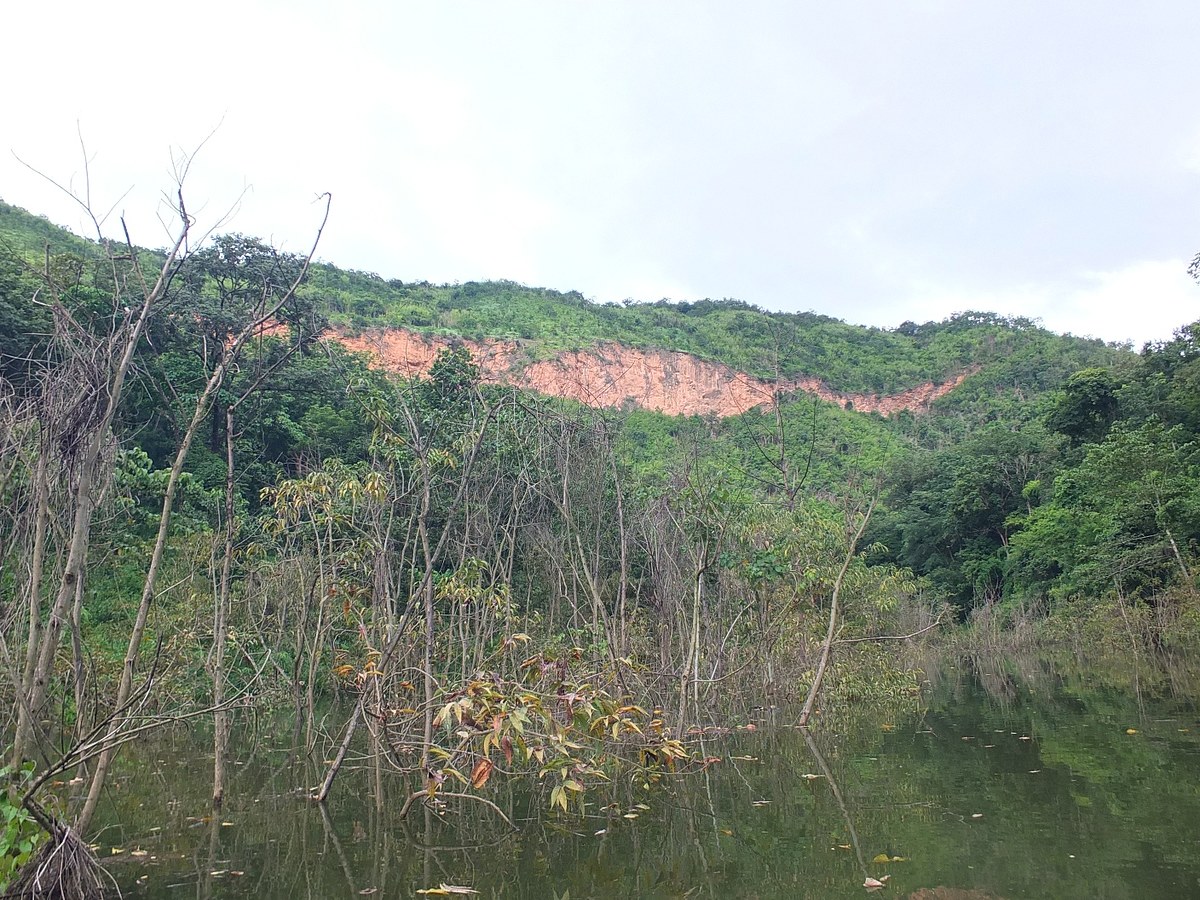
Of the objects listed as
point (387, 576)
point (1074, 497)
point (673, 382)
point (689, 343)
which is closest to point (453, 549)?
point (387, 576)

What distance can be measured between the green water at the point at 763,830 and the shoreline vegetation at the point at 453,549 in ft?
1.33

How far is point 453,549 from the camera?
40.5 ft

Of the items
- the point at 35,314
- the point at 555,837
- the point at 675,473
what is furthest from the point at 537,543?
the point at 35,314

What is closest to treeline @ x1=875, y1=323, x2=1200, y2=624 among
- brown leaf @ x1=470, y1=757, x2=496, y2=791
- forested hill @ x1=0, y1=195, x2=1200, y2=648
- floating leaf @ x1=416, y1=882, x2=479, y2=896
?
forested hill @ x1=0, y1=195, x2=1200, y2=648

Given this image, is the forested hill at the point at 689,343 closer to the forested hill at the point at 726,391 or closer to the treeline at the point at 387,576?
the forested hill at the point at 726,391

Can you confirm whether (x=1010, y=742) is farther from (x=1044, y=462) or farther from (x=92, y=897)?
(x=1044, y=462)

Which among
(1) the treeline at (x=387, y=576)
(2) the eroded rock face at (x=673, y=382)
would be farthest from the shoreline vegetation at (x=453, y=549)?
(2) the eroded rock face at (x=673, y=382)

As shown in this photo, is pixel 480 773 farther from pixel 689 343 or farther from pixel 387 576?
pixel 689 343

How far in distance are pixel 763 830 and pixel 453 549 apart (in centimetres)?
806

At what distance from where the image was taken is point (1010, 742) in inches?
315

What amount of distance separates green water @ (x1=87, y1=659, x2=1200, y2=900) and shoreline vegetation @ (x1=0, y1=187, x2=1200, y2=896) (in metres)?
0.41

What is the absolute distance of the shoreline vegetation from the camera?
4.32 metres

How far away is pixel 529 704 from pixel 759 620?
680 centimetres

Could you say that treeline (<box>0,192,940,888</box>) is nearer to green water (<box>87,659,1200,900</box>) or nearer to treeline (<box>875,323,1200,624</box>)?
green water (<box>87,659,1200,900</box>)
